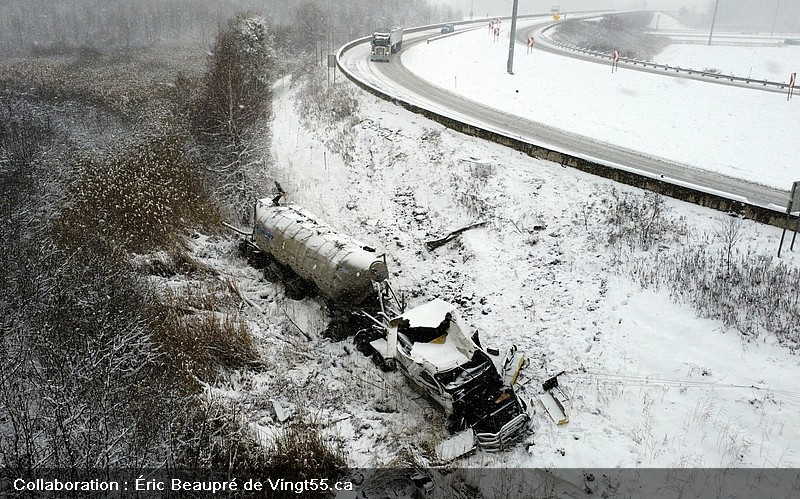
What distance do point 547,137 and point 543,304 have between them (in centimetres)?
1042

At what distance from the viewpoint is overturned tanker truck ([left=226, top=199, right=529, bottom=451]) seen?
433 inches

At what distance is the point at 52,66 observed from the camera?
46.9 meters

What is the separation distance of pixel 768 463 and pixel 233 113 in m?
22.4

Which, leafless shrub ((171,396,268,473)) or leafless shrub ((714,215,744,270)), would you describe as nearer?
leafless shrub ((171,396,268,473))

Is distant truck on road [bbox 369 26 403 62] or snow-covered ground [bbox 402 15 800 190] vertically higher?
distant truck on road [bbox 369 26 403 62]

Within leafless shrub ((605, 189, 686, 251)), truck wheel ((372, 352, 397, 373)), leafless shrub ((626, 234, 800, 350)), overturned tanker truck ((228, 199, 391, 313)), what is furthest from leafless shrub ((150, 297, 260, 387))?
leafless shrub ((605, 189, 686, 251))

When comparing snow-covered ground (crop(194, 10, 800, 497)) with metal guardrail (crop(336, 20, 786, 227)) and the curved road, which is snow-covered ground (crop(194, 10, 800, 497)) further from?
the curved road

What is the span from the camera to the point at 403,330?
12.6m

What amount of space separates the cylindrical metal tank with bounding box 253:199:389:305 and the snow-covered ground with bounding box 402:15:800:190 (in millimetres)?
13431

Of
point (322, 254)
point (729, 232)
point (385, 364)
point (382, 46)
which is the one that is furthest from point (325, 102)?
point (729, 232)

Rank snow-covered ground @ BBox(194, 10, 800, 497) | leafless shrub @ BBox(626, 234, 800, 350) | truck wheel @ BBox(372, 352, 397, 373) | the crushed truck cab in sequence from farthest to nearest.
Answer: truck wheel @ BBox(372, 352, 397, 373)
leafless shrub @ BBox(626, 234, 800, 350)
the crushed truck cab
snow-covered ground @ BBox(194, 10, 800, 497)

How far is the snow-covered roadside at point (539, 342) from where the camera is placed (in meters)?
10.6

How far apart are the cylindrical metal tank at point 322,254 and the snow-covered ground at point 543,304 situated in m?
1.42

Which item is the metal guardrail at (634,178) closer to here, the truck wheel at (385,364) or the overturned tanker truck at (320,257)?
the overturned tanker truck at (320,257)
